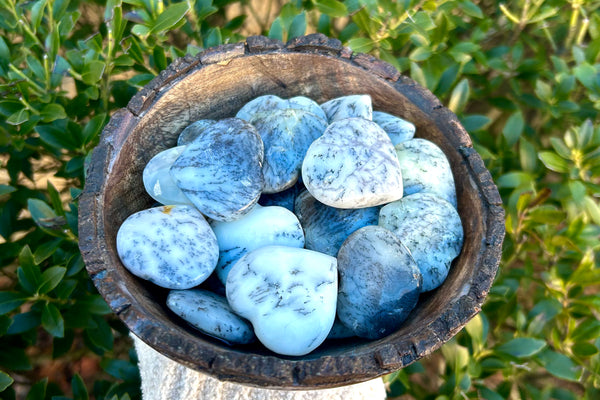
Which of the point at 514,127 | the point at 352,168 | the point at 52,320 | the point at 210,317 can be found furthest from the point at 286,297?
the point at 514,127

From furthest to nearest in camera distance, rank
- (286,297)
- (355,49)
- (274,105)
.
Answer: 1. (355,49)
2. (274,105)
3. (286,297)

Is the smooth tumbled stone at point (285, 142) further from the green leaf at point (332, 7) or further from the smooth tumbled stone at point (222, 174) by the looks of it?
the green leaf at point (332, 7)

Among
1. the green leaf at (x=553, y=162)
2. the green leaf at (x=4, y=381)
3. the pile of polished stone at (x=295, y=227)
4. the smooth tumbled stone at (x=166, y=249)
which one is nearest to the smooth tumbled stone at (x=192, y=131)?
the pile of polished stone at (x=295, y=227)

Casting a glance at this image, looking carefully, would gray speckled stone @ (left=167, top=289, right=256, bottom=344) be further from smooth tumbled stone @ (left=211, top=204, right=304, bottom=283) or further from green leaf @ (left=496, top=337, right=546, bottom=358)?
green leaf @ (left=496, top=337, right=546, bottom=358)

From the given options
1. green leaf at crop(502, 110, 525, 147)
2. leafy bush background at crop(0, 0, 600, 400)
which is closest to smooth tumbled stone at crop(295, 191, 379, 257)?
leafy bush background at crop(0, 0, 600, 400)

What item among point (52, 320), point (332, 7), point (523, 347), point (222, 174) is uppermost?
point (332, 7)

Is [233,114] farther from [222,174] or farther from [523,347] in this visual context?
[523,347]
